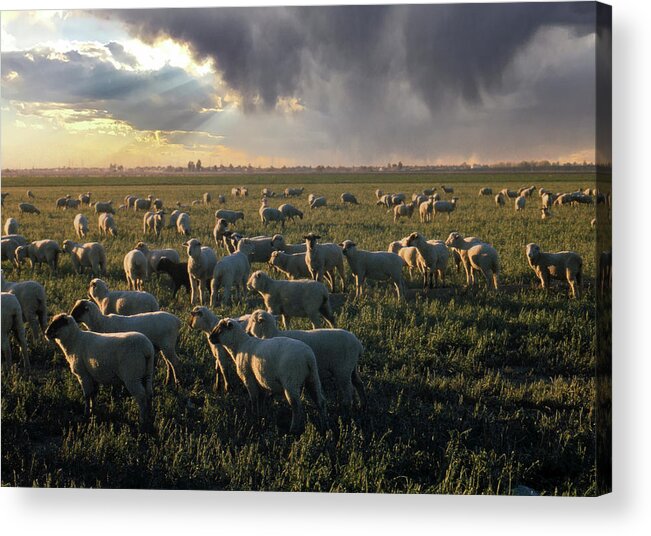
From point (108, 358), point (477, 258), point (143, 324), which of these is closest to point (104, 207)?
point (143, 324)

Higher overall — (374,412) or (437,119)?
(437,119)

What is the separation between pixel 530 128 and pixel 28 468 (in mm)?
5549

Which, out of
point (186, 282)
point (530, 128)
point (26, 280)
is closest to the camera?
point (530, 128)

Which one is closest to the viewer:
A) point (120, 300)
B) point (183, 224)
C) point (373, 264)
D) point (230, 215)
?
point (120, 300)

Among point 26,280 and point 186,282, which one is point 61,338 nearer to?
point 26,280

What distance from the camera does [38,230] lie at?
9336mm

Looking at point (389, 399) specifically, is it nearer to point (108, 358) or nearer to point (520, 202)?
point (520, 202)

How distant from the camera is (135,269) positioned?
10141mm

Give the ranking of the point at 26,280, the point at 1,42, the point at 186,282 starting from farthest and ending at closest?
the point at 186,282
the point at 26,280
the point at 1,42

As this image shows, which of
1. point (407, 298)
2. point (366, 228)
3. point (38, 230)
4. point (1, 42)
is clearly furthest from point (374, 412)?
point (1, 42)

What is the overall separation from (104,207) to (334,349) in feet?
8.60

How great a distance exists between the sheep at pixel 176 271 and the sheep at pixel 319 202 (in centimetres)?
201

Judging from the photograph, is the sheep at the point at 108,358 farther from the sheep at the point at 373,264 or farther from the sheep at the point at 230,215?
the sheep at the point at 373,264

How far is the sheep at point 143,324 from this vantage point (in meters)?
8.94
